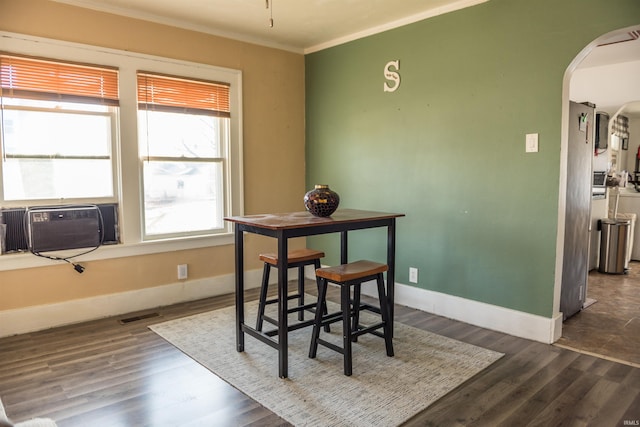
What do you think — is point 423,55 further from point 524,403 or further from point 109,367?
point 109,367

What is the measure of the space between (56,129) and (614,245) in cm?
601

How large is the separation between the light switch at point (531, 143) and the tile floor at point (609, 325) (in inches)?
54.3

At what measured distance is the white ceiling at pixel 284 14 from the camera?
3.41 metres

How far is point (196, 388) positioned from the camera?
2402 mm

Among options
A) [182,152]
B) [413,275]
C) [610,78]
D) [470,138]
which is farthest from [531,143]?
[610,78]

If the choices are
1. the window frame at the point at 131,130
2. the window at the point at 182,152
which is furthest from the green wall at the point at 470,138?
the window at the point at 182,152

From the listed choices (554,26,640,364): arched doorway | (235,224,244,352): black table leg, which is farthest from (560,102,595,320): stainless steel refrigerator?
(235,224,244,352): black table leg

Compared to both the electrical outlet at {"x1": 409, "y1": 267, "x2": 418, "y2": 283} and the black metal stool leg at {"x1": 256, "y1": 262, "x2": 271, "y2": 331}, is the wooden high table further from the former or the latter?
the electrical outlet at {"x1": 409, "y1": 267, "x2": 418, "y2": 283}

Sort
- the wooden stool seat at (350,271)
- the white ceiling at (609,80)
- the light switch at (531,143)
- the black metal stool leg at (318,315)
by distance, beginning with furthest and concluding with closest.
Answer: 1. the white ceiling at (609,80)
2. the light switch at (531,143)
3. the black metal stool leg at (318,315)
4. the wooden stool seat at (350,271)

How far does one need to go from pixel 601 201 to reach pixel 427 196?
10.3 ft

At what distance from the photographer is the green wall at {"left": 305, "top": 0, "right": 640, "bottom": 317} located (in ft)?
9.78

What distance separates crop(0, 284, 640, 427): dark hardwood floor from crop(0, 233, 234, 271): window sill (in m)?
0.55

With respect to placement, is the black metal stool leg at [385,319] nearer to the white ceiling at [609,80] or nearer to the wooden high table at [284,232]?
the wooden high table at [284,232]

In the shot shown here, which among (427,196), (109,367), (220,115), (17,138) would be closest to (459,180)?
(427,196)
